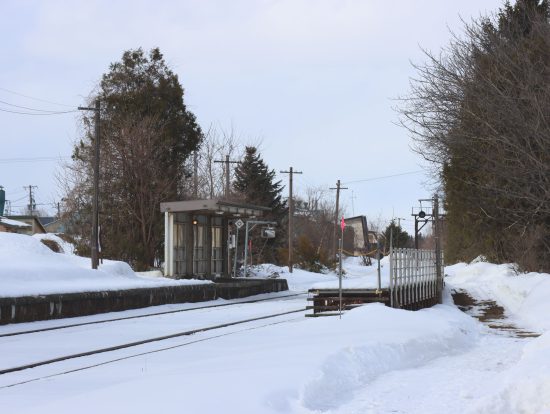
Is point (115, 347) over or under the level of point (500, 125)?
under

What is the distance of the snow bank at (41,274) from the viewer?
60.1 feet

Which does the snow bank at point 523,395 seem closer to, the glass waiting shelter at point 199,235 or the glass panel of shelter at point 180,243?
the glass waiting shelter at point 199,235

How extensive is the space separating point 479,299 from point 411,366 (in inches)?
709

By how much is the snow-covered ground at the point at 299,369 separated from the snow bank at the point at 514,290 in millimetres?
2242

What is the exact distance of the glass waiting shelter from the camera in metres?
29.6

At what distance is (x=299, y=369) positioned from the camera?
890 centimetres

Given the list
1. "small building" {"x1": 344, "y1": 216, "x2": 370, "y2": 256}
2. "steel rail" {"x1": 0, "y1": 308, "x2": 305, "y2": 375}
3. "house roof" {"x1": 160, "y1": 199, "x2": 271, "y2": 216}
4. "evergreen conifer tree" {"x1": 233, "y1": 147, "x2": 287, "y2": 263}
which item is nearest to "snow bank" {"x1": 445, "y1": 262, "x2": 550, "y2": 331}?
"steel rail" {"x1": 0, "y1": 308, "x2": 305, "y2": 375}

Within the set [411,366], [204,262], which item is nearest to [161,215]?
[204,262]

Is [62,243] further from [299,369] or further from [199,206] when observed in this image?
[299,369]

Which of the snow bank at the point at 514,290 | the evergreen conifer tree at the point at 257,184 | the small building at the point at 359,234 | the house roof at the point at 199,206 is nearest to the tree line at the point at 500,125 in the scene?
the snow bank at the point at 514,290

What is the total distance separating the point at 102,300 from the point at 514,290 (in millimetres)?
14818

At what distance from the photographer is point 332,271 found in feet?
170

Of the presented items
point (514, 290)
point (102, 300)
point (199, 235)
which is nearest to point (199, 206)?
point (199, 235)

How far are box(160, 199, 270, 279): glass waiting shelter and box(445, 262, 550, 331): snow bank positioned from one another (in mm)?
11029
